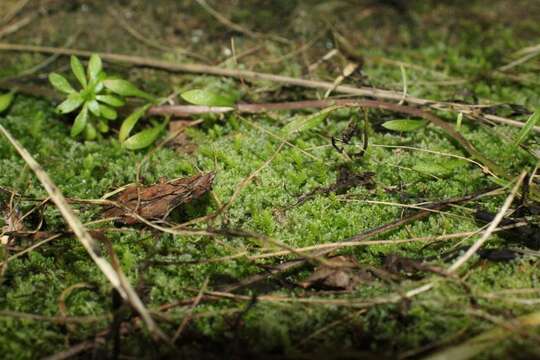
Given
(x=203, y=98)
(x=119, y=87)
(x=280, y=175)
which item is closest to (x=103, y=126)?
(x=119, y=87)

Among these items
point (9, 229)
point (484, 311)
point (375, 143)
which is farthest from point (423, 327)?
point (9, 229)

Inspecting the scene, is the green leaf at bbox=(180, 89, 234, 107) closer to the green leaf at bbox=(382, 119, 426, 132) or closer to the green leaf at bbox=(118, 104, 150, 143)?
the green leaf at bbox=(118, 104, 150, 143)

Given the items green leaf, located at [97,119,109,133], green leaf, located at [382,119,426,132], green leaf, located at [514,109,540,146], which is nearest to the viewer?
green leaf, located at [514,109,540,146]

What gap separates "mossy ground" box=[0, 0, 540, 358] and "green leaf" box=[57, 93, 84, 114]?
0.73 feet

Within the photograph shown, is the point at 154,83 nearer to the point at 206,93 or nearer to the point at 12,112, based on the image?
the point at 206,93

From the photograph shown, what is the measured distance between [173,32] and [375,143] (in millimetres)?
1858

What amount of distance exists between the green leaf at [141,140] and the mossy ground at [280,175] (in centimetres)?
6

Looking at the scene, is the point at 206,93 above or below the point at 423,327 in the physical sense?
above

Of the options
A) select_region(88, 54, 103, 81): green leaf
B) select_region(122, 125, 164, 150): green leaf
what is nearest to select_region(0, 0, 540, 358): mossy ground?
select_region(122, 125, 164, 150): green leaf

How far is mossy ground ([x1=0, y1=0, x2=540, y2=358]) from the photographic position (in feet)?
5.40

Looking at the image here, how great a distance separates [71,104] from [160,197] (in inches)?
31.6

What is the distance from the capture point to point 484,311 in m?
1.63

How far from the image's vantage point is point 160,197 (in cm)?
209

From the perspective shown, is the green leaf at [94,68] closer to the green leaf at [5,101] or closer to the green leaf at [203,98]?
the green leaf at [203,98]
